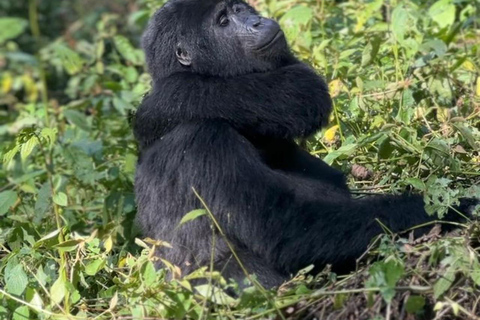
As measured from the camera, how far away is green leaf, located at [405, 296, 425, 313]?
9.50 feet

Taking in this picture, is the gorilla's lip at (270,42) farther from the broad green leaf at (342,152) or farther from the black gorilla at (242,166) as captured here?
the broad green leaf at (342,152)

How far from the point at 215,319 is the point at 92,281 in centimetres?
89

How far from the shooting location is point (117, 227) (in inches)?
184

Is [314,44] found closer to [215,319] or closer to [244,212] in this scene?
[244,212]

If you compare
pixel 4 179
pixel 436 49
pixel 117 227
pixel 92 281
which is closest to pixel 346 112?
pixel 436 49

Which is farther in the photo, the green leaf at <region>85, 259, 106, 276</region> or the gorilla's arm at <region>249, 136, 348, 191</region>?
the gorilla's arm at <region>249, 136, 348, 191</region>

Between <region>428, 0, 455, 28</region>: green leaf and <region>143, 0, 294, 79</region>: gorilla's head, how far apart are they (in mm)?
2017

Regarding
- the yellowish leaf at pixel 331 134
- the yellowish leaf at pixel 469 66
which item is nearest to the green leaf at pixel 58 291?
the yellowish leaf at pixel 331 134

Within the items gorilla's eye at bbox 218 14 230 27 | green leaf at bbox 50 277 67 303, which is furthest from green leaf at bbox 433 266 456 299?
gorilla's eye at bbox 218 14 230 27

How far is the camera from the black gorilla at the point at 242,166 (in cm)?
342

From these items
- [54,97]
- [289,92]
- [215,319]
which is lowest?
[54,97]

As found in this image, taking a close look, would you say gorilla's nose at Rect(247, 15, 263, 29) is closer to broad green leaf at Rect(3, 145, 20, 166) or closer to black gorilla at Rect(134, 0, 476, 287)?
black gorilla at Rect(134, 0, 476, 287)

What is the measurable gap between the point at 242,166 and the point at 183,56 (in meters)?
0.61

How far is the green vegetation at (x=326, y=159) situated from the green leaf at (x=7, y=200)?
11 mm
